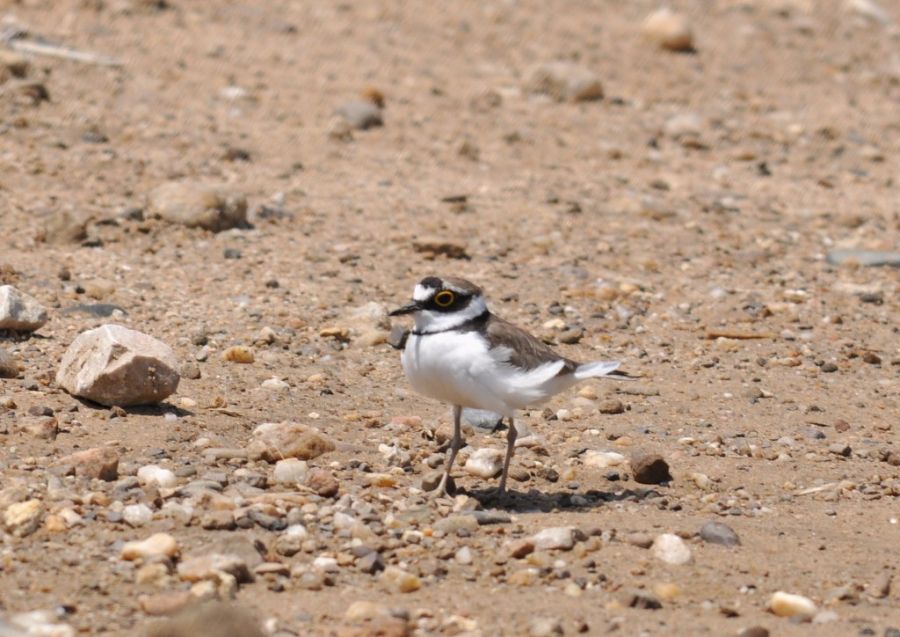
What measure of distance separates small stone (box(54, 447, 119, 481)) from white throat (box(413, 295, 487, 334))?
1.41 m

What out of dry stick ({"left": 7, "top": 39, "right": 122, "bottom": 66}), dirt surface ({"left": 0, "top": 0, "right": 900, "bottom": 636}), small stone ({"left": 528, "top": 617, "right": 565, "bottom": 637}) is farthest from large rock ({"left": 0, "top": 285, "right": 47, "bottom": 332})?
dry stick ({"left": 7, "top": 39, "right": 122, "bottom": 66})

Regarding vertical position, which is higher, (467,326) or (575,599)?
(467,326)

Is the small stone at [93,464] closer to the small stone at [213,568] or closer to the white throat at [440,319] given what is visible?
the small stone at [213,568]

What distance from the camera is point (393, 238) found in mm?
10188

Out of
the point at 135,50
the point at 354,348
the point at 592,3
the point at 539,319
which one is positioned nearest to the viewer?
the point at 354,348

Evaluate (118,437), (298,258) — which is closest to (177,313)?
(298,258)

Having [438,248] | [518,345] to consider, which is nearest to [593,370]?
[518,345]

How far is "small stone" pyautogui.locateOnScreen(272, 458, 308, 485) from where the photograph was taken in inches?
245

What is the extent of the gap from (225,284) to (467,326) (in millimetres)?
3233

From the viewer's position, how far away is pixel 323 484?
20.0 ft

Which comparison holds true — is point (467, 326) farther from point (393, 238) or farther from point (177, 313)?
point (393, 238)

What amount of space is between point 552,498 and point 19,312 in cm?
308

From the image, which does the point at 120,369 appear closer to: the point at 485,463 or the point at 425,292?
the point at 425,292

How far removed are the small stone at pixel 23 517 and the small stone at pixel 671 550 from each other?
2409 mm
